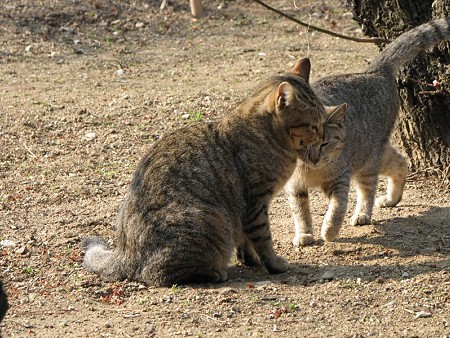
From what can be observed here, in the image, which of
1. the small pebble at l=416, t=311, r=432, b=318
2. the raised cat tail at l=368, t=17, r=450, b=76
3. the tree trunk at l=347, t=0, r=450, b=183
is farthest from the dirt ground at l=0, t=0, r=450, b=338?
the raised cat tail at l=368, t=17, r=450, b=76

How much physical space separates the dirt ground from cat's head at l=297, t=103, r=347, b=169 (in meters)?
0.78

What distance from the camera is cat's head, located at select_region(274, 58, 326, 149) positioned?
6.69m

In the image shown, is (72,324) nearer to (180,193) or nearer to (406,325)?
(180,193)

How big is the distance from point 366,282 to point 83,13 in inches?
363

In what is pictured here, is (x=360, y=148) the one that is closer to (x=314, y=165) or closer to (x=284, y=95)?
(x=314, y=165)

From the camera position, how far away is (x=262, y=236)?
6703 millimetres

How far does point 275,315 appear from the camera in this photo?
584 centimetres

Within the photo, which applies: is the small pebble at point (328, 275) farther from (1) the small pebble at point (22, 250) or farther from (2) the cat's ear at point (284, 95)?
(1) the small pebble at point (22, 250)

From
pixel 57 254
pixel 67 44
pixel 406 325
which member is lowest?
pixel 406 325

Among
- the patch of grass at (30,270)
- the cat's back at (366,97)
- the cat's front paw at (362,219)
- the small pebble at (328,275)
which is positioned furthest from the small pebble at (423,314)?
the patch of grass at (30,270)

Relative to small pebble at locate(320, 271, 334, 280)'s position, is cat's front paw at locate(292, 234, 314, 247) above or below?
above

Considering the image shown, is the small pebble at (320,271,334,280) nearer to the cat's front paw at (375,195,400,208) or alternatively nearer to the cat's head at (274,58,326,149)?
the cat's head at (274,58,326,149)

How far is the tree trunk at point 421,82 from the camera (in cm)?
828

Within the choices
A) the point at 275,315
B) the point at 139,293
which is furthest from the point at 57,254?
the point at 275,315
